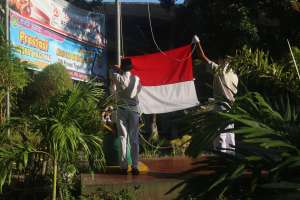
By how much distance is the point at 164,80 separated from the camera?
45.3 feet

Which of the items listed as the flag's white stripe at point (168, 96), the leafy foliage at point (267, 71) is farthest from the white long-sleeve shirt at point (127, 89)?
the flag's white stripe at point (168, 96)

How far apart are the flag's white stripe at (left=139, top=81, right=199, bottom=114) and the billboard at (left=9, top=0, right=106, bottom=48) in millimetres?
1806

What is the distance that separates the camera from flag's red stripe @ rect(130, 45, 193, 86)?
13602 mm

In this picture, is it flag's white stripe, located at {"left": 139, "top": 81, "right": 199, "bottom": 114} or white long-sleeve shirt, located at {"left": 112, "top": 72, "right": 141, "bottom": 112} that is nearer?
white long-sleeve shirt, located at {"left": 112, "top": 72, "right": 141, "bottom": 112}

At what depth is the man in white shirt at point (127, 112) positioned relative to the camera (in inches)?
316

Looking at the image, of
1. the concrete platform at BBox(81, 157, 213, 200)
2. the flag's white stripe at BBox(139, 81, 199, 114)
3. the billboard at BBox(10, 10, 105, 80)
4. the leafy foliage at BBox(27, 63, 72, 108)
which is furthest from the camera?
the flag's white stripe at BBox(139, 81, 199, 114)

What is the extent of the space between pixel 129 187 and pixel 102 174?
48.7 inches

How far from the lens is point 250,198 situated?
473 centimetres

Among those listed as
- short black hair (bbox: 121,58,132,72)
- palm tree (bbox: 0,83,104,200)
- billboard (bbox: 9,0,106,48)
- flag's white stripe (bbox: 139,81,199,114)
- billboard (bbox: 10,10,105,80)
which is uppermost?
billboard (bbox: 9,0,106,48)

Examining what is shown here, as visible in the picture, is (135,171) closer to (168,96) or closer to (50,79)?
(168,96)

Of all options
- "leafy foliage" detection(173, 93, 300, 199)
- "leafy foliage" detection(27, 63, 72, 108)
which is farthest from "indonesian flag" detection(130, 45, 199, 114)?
"leafy foliage" detection(173, 93, 300, 199)

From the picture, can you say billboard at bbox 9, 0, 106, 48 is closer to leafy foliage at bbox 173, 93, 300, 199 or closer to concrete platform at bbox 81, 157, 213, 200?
concrete platform at bbox 81, 157, 213, 200

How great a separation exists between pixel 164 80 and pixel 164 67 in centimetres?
29

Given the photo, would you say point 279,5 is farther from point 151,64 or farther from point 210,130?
point 210,130
